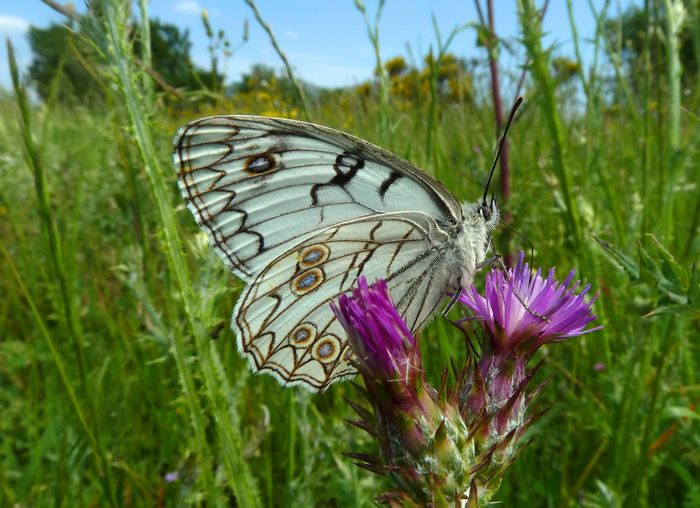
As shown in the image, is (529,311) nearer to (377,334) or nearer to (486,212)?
(377,334)

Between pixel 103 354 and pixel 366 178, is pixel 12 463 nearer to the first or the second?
pixel 103 354

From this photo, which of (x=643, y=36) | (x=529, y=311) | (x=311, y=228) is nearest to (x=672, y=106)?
(x=643, y=36)

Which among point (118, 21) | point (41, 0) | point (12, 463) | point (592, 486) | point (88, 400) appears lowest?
point (592, 486)

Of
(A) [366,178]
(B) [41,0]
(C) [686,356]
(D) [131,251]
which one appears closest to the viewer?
(B) [41,0]

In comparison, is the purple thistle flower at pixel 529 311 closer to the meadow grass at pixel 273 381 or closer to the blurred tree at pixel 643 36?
the meadow grass at pixel 273 381

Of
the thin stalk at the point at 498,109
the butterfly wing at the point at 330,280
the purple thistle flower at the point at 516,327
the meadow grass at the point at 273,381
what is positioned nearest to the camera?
the purple thistle flower at the point at 516,327

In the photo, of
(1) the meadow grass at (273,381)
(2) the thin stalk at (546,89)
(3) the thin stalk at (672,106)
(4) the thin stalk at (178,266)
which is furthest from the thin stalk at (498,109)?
(4) the thin stalk at (178,266)

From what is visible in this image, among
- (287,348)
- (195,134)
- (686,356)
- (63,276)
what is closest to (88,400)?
(63,276)
